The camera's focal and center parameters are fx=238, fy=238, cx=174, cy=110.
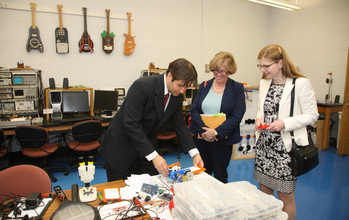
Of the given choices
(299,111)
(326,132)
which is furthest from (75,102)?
(326,132)

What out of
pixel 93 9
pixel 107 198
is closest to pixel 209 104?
pixel 107 198

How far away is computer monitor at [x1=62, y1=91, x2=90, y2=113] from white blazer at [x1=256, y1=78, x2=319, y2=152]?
333cm

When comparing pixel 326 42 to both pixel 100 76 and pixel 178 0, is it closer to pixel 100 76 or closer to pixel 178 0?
pixel 178 0

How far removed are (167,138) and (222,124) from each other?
6.83 feet

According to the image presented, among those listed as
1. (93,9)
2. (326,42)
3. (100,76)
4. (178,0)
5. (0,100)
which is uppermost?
(178,0)

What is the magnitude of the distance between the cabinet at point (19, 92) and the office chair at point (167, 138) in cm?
203

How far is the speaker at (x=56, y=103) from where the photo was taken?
390 centimetres

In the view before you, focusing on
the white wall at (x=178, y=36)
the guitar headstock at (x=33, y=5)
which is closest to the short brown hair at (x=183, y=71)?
the white wall at (x=178, y=36)

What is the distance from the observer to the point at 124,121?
1629 mm

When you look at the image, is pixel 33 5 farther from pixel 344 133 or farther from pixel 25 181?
pixel 344 133

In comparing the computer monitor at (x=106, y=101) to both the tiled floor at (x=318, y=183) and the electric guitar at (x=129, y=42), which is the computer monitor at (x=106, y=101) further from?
the electric guitar at (x=129, y=42)

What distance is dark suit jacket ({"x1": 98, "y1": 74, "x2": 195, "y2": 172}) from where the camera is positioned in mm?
1619

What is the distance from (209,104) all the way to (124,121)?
95cm

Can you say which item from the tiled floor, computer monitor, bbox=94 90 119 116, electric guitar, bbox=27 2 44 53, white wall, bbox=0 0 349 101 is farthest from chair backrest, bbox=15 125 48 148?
electric guitar, bbox=27 2 44 53
